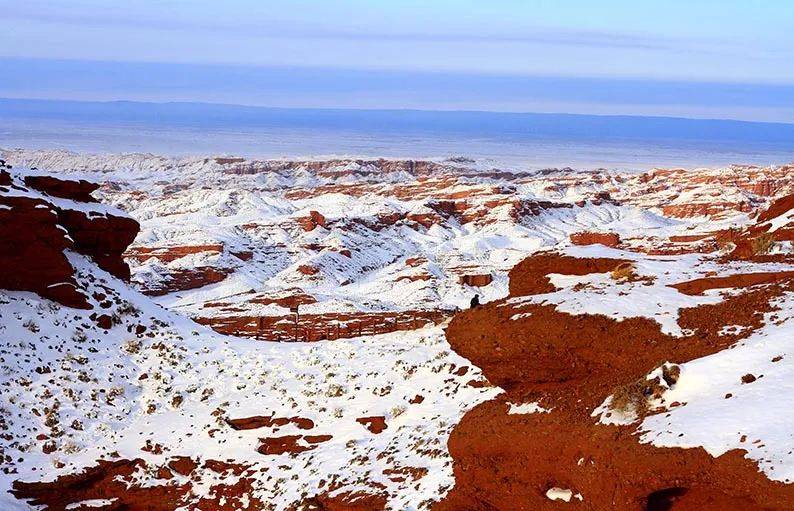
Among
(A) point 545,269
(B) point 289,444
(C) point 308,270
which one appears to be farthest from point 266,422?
(C) point 308,270

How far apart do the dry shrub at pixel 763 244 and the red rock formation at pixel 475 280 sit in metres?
70.5

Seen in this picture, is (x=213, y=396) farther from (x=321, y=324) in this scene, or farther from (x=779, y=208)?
(x=321, y=324)

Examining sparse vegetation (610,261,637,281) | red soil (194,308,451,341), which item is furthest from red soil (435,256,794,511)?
red soil (194,308,451,341)

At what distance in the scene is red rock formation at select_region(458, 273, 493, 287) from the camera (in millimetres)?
98562

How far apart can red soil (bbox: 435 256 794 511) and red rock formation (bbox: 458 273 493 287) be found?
78.8 meters

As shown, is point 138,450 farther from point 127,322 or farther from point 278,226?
point 278,226

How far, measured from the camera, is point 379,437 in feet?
83.1

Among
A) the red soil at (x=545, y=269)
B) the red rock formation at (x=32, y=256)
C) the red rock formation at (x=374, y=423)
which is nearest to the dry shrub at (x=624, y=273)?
the red soil at (x=545, y=269)

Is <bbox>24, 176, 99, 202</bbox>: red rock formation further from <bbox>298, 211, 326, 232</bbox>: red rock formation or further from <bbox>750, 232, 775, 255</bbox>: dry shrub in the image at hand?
<bbox>298, 211, 326, 232</bbox>: red rock formation

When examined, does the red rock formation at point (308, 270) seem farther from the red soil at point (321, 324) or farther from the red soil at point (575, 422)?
the red soil at point (575, 422)

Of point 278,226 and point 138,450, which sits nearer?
point 138,450

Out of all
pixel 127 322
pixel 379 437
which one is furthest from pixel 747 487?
pixel 127 322

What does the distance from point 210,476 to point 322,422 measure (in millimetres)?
3908

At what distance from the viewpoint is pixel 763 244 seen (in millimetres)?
26484
